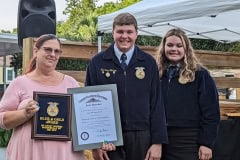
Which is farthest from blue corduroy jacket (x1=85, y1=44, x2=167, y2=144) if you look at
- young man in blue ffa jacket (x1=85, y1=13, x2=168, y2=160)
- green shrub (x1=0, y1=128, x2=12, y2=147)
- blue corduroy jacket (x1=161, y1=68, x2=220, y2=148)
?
green shrub (x1=0, y1=128, x2=12, y2=147)

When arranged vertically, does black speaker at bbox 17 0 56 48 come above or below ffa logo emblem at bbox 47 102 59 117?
above

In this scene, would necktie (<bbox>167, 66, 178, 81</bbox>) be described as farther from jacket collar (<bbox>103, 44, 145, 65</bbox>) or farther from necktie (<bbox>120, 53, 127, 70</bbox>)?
necktie (<bbox>120, 53, 127, 70</bbox>)

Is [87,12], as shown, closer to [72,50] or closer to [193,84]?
[72,50]

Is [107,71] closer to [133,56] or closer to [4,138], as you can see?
[133,56]

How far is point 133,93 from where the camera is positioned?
345 centimetres

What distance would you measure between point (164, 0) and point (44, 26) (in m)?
1.90

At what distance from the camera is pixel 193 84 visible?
378cm

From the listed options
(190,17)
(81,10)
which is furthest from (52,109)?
(81,10)

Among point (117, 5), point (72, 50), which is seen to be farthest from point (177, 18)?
point (117, 5)

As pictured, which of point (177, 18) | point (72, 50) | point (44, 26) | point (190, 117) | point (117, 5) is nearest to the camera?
point (190, 117)

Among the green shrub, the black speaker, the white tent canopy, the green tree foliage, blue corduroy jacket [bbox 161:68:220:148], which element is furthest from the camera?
the green tree foliage

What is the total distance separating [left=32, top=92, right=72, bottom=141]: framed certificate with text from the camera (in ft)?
10.8

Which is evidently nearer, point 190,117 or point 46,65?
point 46,65

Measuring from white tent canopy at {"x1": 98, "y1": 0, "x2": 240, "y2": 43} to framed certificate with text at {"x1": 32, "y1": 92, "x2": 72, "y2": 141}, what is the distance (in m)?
2.53
